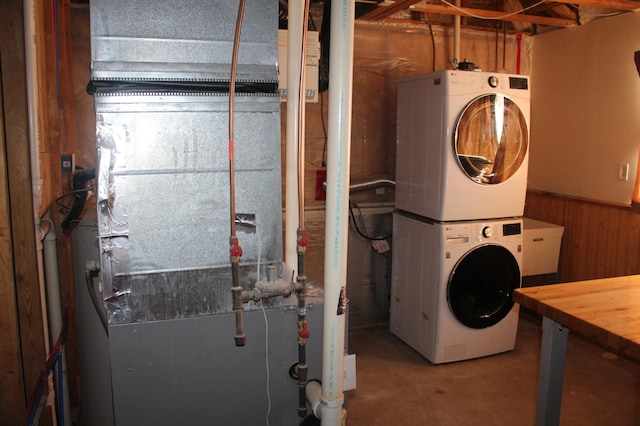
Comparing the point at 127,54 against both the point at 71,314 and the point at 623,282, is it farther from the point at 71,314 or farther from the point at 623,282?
the point at 623,282

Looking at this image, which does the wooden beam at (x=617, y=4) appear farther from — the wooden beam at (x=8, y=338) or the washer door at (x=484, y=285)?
the wooden beam at (x=8, y=338)

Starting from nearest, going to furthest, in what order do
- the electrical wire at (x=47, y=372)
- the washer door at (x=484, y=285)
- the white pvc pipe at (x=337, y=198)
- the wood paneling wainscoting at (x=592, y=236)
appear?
1. the white pvc pipe at (x=337, y=198)
2. the electrical wire at (x=47, y=372)
3. the washer door at (x=484, y=285)
4. the wood paneling wainscoting at (x=592, y=236)

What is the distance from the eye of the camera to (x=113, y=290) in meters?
1.52

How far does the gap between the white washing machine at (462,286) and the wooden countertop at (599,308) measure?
1153 millimetres

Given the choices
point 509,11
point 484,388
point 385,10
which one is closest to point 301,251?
point 484,388

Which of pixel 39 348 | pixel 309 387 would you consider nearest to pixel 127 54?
pixel 309 387

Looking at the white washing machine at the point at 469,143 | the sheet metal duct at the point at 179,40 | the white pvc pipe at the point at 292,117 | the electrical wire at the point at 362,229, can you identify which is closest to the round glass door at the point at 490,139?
the white washing machine at the point at 469,143

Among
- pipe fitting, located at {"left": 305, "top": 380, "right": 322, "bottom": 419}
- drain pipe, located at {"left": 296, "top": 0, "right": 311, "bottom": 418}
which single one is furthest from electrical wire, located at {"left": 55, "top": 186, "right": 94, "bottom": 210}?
pipe fitting, located at {"left": 305, "top": 380, "right": 322, "bottom": 419}

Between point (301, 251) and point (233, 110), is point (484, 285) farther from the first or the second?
point (233, 110)

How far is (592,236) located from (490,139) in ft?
4.04

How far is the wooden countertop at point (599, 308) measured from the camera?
4.97ft

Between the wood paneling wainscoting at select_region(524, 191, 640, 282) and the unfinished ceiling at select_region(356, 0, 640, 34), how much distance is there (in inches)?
52.9

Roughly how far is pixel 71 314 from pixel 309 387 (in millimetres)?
1580

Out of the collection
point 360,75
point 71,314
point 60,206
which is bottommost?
point 71,314
